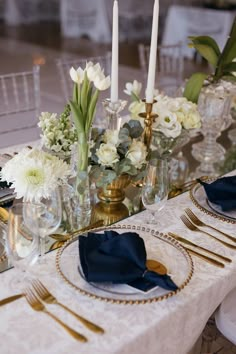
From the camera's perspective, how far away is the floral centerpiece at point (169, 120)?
1547mm

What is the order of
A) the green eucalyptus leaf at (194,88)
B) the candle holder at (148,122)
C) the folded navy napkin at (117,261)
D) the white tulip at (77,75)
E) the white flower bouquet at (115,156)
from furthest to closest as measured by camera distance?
the green eucalyptus leaf at (194,88) < the candle holder at (148,122) < the white flower bouquet at (115,156) < the white tulip at (77,75) < the folded navy napkin at (117,261)

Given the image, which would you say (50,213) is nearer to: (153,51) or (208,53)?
(153,51)

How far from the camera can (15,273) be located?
1.09 m

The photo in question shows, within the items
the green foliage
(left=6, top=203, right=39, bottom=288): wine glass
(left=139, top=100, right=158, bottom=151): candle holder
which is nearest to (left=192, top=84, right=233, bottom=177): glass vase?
the green foliage

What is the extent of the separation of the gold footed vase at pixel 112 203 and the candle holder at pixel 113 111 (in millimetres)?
159

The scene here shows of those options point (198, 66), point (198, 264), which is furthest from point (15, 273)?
point (198, 66)

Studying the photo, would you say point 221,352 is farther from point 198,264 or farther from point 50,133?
point 50,133

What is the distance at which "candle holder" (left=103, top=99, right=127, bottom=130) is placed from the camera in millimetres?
1409

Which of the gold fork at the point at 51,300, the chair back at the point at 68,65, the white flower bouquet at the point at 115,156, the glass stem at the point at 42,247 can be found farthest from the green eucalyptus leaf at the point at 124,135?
the chair back at the point at 68,65

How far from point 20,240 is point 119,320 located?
0.27 metres

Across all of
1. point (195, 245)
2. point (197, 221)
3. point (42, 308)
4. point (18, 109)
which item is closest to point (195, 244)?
point (195, 245)

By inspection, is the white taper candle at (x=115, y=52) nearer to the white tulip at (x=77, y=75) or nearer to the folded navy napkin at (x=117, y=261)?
the white tulip at (x=77, y=75)

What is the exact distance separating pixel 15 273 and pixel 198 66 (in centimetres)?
585

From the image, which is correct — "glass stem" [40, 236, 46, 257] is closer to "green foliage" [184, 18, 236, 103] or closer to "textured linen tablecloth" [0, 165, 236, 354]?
"textured linen tablecloth" [0, 165, 236, 354]
